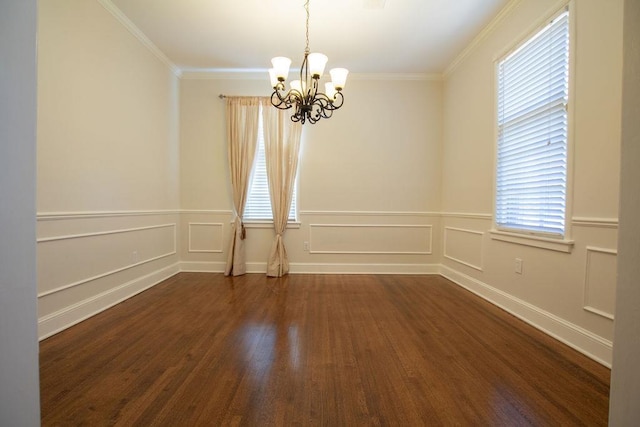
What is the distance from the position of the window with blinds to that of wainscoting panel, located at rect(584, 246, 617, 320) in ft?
1.02

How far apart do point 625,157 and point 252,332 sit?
2365 mm

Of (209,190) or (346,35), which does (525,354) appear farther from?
(209,190)

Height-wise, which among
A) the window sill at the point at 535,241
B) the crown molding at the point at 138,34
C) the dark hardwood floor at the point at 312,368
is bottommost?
the dark hardwood floor at the point at 312,368

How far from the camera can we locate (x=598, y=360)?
1.92 m

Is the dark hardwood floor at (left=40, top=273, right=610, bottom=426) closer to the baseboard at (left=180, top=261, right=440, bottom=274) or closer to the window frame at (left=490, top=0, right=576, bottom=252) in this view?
the window frame at (left=490, top=0, right=576, bottom=252)

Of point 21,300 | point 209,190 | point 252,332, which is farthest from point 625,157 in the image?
point 209,190

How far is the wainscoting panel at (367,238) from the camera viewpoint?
440 cm

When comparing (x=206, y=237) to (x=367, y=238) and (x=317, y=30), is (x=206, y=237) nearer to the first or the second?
(x=367, y=238)

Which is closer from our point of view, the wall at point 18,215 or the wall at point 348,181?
the wall at point 18,215

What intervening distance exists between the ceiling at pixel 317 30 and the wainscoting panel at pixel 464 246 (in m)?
2.33

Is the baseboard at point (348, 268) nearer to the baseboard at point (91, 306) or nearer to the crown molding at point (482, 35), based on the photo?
the baseboard at point (91, 306)

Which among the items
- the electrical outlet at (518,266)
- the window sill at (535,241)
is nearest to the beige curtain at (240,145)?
the window sill at (535,241)

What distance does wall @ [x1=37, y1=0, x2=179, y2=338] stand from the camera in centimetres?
223

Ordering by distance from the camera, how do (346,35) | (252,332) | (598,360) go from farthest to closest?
1. (346,35)
2. (252,332)
3. (598,360)
